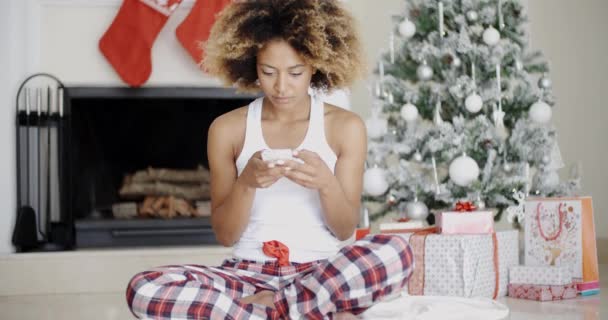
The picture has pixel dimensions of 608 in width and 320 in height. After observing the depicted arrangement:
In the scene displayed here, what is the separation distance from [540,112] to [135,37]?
1512 millimetres

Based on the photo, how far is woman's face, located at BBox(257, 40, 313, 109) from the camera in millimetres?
1611

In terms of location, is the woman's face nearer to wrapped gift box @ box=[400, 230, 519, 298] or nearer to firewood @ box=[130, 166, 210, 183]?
wrapped gift box @ box=[400, 230, 519, 298]

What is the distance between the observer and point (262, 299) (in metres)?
1.51

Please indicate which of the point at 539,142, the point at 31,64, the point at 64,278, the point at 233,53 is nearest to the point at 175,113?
the point at 31,64

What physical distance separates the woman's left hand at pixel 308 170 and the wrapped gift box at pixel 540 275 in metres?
1.22

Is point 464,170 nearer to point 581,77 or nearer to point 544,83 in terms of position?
point 544,83

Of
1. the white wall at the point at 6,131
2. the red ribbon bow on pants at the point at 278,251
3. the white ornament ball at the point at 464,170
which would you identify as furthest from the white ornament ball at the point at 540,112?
the white wall at the point at 6,131

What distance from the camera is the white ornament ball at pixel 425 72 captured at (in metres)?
2.88

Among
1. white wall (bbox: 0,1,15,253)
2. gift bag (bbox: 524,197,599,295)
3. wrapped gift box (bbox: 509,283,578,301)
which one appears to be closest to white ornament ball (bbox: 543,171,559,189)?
gift bag (bbox: 524,197,599,295)

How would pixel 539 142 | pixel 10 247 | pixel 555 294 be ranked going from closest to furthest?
1. pixel 555 294
2. pixel 539 142
3. pixel 10 247

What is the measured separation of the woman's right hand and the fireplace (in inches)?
64.1

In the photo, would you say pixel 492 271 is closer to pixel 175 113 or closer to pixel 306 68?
pixel 306 68

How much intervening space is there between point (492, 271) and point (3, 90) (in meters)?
1.88

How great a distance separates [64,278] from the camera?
2963 millimetres
